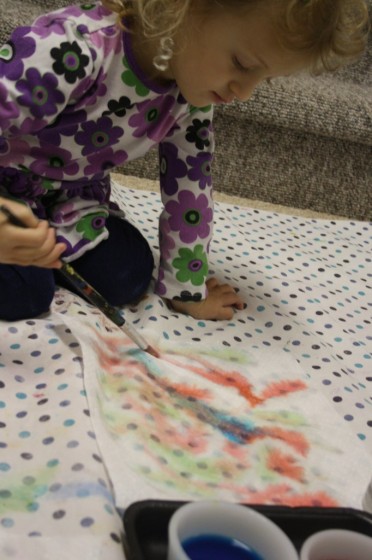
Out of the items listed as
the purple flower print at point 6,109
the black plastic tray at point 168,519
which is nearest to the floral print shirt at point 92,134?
the purple flower print at point 6,109

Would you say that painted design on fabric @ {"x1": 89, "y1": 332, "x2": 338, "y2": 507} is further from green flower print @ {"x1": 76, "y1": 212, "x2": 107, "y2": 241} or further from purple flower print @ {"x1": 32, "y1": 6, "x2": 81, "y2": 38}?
purple flower print @ {"x1": 32, "y1": 6, "x2": 81, "y2": 38}

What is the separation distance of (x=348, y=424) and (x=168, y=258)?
0.36 m

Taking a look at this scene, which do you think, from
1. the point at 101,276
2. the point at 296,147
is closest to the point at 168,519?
the point at 101,276

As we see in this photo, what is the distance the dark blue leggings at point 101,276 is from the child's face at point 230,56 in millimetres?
271

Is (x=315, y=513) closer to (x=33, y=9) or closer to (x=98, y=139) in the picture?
(x=98, y=139)

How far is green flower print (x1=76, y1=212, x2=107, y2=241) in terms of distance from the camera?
1012mm

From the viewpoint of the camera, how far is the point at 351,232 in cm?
141

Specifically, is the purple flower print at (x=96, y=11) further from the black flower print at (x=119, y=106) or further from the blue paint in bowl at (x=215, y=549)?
the blue paint in bowl at (x=215, y=549)

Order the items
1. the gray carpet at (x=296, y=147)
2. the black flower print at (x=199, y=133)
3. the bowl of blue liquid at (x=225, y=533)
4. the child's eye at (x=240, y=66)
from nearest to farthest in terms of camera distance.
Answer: the bowl of blue liquid at (x=225, y=533) → the child's eye at (x=240, y=66) → the black flower print at (x=199, y=133) → the gray carpet at (x=296, y=147)

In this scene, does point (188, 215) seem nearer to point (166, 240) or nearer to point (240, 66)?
point (166, 240)

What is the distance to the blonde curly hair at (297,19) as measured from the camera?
0.79m

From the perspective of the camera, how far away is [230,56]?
2.70 feet

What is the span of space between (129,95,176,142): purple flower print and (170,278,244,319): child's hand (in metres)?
0.23

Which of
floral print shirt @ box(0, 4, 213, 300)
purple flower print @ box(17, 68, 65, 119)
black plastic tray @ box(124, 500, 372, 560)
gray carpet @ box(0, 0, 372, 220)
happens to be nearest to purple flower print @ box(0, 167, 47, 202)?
floral print shirt @ box(0, 4, 213, 300)
